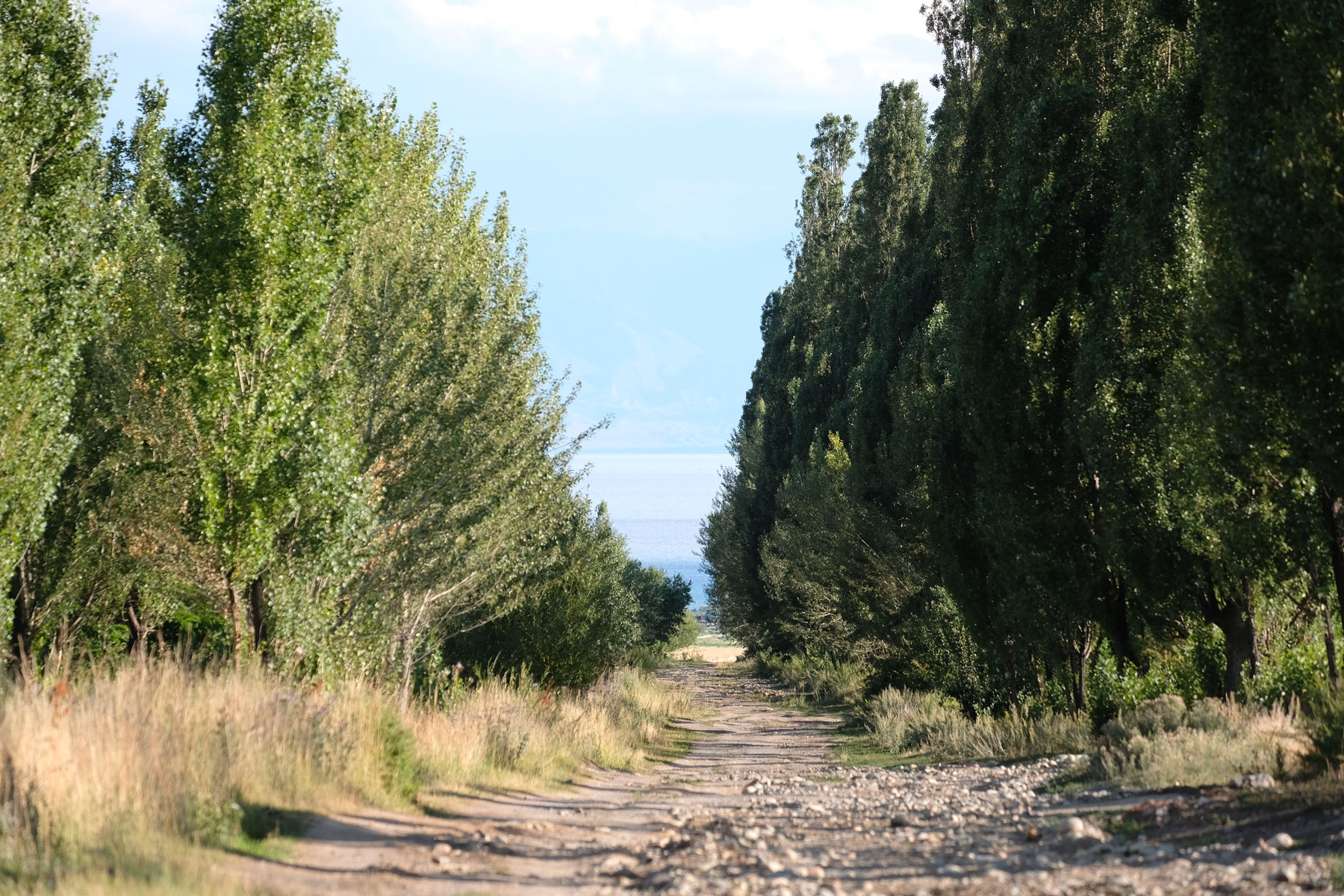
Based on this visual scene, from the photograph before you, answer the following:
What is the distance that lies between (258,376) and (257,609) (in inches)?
113

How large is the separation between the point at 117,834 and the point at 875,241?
31.9m

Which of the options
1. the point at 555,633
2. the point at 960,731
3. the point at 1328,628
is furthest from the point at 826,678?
the point at 1328,628

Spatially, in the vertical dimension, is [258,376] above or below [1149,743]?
above

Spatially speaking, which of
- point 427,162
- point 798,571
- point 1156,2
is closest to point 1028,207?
point 1156,2

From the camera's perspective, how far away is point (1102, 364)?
15.5 metres

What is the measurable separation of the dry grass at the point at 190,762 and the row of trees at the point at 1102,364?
27.8 feet

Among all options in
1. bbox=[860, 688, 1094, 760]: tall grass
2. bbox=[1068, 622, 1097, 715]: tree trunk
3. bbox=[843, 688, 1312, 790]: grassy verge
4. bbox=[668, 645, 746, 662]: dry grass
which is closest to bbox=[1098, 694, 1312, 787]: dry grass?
bbox=[843, 688, 1312, 790]: grassy verge

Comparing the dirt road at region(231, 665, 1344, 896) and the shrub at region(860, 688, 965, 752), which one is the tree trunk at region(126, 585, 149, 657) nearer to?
the dirt road at region(231, 665, 1344, 896)

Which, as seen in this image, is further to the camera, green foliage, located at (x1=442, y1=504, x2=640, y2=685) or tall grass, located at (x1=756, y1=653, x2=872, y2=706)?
tall grass, located at (x1=756, y1=653, x2=872, y2=706)

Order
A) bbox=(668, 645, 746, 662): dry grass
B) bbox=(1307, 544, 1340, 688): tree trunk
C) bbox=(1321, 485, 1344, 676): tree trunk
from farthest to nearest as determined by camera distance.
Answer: bbox=(668, 645, 746, 662): dry grass, bbox=(1307, 544, 1340, 688): tree trunk, bbox=(1321, 485, 1344, 676): tree trunk

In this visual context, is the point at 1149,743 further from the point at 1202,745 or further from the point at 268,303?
the point at 268,303

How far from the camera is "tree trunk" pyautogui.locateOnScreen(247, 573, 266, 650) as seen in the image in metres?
13.6

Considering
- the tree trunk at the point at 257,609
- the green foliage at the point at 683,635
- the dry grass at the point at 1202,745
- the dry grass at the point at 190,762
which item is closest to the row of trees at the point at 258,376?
the tree trunk at the point at 257,609

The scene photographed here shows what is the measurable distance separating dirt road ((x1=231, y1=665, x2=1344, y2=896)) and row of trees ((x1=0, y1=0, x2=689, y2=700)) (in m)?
4.46
